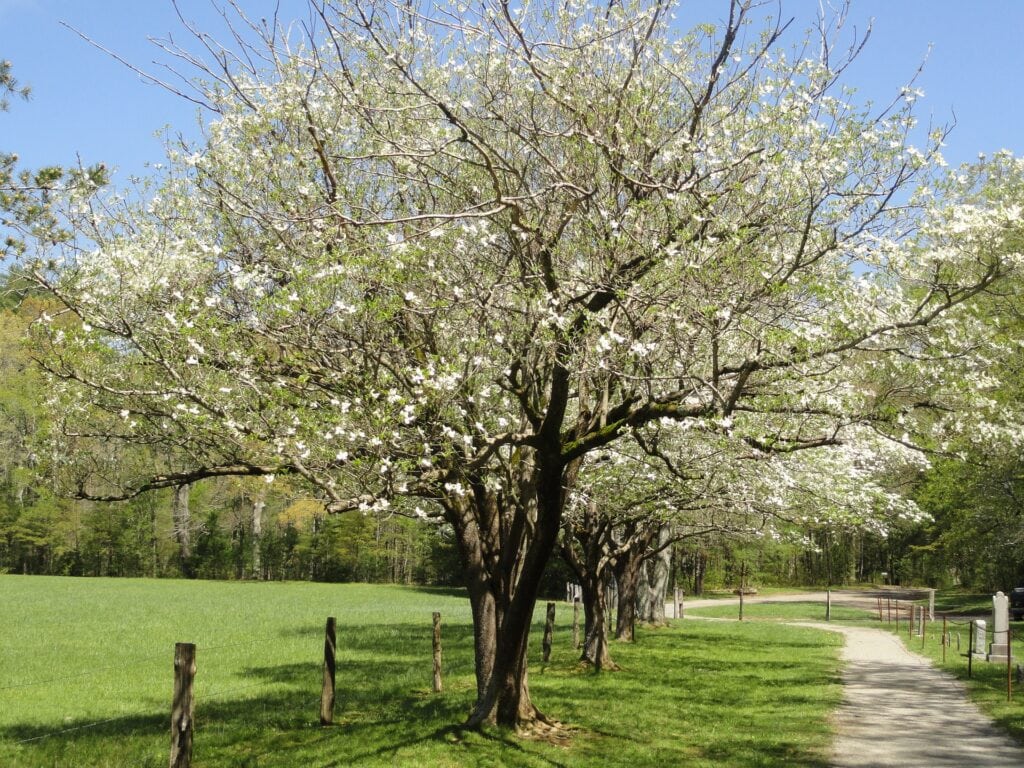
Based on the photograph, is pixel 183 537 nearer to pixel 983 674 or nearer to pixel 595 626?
pixel 595 626

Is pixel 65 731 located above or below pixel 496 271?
below

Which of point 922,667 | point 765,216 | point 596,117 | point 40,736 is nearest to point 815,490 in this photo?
point 922,667

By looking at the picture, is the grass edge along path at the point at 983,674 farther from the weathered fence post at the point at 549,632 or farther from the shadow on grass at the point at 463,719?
the weathered fence post at the point at 549,632

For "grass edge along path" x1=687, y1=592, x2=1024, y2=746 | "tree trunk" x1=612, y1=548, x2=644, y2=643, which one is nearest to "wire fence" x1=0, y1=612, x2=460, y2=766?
"tree trunk" x1=612, y1=548, x2=644, y2=643

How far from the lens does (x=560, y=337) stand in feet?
30.9

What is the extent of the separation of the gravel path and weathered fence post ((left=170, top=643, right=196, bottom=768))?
662 centimetres

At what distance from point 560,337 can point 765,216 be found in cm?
227

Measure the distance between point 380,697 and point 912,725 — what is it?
8.12m

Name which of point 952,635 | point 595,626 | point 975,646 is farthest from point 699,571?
point 595,626

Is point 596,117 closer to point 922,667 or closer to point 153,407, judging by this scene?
point 153,407

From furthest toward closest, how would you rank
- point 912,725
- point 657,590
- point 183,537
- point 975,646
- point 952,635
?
point 183,537
point 657,590
point 952,635
point 975,646
point 912,725

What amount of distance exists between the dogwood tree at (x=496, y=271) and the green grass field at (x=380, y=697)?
177 centimetres

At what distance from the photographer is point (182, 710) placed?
853cm

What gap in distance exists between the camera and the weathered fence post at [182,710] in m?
8.45
